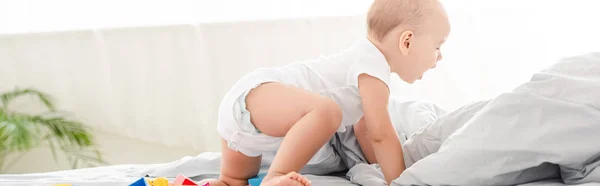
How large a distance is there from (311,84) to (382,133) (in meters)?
0.21

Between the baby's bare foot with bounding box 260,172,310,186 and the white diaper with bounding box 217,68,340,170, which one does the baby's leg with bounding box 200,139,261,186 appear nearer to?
the white diaper with bounding box 217,68,340,170

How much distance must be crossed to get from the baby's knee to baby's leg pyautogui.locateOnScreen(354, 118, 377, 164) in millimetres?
262

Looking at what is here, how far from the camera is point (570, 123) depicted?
1.24 m

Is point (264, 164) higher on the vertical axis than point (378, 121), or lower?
lower

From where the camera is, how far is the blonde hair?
1597mm

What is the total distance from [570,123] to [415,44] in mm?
465

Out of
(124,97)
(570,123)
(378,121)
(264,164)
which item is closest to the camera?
(570,123)

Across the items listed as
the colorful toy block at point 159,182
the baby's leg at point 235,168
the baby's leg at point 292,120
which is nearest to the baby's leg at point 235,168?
the baby's leg at point 235,168

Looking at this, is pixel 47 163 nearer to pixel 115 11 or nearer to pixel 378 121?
pixel 115 11

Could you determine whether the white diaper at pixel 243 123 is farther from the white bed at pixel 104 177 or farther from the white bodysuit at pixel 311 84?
the white bed at pixel 104 177

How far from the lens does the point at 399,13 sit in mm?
1598

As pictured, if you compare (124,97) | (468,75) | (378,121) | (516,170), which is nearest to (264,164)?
(378,121)

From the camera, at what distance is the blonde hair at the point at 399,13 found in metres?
1.60

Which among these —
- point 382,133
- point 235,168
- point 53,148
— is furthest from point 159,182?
point 53,148
